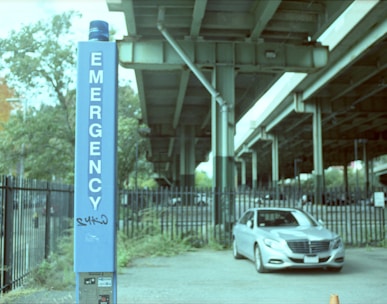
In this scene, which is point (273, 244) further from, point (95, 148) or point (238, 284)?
point (95, 148)

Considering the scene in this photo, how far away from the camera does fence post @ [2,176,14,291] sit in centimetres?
793

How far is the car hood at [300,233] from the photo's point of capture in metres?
10.5

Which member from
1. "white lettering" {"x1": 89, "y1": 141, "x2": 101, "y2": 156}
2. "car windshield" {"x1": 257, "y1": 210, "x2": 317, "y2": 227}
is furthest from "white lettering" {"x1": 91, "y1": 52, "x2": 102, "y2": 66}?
"car windshield" {"x1": 257, "y1": 210, "x2": 317, "y2": 227}

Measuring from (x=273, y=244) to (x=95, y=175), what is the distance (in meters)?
6.96

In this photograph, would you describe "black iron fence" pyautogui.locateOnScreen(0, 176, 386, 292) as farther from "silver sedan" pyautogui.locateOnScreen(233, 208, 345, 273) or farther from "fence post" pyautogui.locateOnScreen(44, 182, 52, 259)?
"silver sedan" pyautogui.locateOnScreen(233, 208, 345, 273)

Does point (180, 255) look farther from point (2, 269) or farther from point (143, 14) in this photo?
point (143, 14)

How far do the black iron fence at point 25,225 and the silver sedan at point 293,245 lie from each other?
4.95 m

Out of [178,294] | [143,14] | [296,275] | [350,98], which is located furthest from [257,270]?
[350,98]

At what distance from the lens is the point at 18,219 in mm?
8711

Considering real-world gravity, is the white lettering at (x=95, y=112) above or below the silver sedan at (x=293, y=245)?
above

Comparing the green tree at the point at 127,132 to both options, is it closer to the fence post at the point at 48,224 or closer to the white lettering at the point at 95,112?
the fence post at the point at 48,224

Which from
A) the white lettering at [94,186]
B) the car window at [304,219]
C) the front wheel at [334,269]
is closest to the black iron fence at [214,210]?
the car window at [304,219]

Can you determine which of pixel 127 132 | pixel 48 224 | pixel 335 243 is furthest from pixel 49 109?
pixel 335 243

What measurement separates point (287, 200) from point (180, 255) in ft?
16.6
